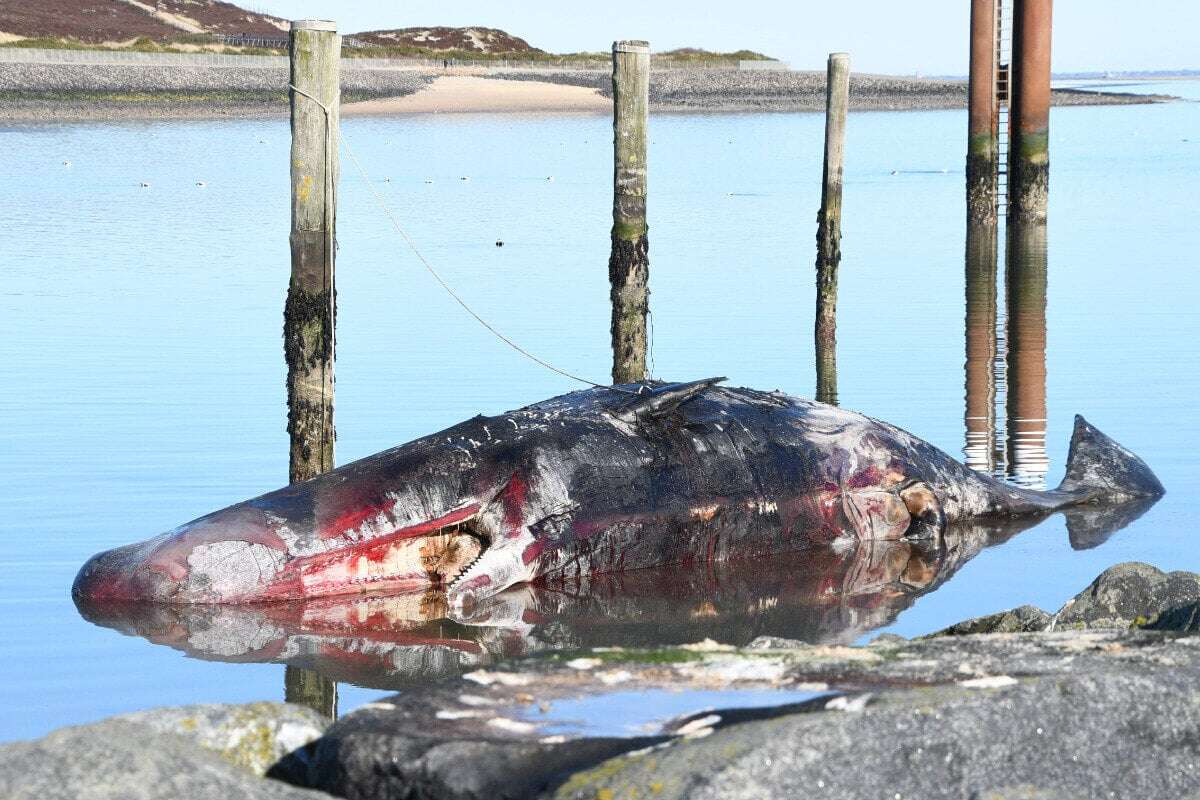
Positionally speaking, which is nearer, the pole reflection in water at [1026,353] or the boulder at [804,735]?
the boulder at [804,735]

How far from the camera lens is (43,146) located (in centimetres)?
4128

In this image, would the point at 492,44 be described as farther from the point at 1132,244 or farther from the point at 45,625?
the point at 45,625

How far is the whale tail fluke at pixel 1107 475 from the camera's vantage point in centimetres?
965

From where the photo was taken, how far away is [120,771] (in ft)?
12.4

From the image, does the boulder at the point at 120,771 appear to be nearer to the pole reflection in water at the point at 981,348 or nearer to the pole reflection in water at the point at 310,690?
the pole reflection in water at the point at 310,690

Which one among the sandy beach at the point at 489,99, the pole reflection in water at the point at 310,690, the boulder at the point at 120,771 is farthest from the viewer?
the sandy beach at the point at 489,99

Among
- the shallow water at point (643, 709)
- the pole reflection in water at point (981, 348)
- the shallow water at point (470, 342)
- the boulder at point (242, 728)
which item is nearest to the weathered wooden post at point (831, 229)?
the shallow water at point (470, 342)

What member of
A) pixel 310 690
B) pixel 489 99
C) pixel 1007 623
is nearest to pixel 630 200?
pixel 1007 623

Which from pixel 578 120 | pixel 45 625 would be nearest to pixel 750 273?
pixel 45 625

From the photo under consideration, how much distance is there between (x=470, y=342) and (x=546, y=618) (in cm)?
744

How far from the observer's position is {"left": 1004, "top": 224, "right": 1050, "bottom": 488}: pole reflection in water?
10.8 metres

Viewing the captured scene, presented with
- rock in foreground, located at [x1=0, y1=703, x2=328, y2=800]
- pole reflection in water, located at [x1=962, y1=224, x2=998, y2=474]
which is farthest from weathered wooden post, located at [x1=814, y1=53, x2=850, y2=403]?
rock in foreground, located at [x1=0, y1=703, x2=328, y2=800]

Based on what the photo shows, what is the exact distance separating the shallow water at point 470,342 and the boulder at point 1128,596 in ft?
3.21

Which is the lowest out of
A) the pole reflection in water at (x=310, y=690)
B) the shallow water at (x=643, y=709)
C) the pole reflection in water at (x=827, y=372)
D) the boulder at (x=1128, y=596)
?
the pole reflection in water at (x=310, y=690)
